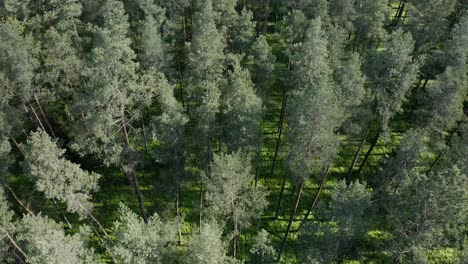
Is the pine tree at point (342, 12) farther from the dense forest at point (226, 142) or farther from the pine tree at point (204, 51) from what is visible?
the pine tree at point (204, 51)

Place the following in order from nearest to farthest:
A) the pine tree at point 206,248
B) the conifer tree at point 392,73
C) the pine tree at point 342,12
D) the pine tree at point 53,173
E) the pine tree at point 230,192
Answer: the pine tree at point 206,248 → the pine tree at point 230,192 → the pine tree at point 53,173 → the conifer tree at point 392,73 → the pine tree at point 342,12

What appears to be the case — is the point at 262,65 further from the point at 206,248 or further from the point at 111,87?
the point at 206,248

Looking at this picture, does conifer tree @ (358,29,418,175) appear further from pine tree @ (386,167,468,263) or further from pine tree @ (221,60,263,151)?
pine tree @ (221,60,263,151)

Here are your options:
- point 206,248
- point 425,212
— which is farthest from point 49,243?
point 425,212

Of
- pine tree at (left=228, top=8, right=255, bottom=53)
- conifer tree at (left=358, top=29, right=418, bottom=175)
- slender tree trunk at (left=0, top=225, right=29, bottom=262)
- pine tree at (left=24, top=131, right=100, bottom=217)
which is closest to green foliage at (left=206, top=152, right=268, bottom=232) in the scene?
pine tree at (left=24, top=131, right=100, bottom=217)

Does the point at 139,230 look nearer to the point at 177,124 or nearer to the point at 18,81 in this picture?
the point at 177,124

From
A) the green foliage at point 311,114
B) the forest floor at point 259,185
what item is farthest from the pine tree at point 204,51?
the forest floor at point 259,185

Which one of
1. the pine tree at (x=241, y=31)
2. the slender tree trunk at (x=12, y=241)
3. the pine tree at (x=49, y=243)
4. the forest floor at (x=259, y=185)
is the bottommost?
the forest floor at (x=259, y=185)

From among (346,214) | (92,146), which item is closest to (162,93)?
(92,146)
